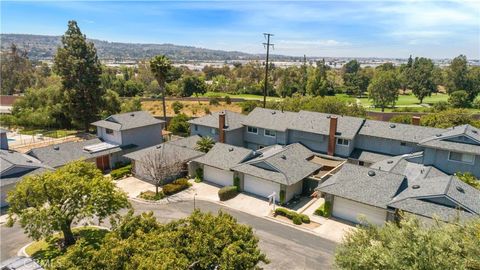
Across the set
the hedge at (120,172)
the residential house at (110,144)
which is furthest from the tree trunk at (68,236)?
the residential house at (110,144)

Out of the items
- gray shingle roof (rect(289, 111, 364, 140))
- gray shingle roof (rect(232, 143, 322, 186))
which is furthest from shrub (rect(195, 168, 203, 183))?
gray shingle roof (rect(289, 111, 364, 140))

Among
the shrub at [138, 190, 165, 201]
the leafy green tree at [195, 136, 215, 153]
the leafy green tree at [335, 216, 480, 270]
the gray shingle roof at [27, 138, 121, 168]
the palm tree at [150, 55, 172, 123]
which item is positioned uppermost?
the palm tree at [150, 55, 172, 123]

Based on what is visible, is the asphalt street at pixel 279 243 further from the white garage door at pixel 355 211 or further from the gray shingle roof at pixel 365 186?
the gray shingle roof at pixel 365 186

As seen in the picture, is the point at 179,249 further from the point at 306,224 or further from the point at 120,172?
the point at 120,172

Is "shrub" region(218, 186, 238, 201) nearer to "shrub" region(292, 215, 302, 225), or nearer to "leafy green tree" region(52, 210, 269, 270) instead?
"shrub" region(292, 215, 302, 225)

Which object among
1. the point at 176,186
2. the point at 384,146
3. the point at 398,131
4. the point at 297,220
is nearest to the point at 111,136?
the point at 176,186

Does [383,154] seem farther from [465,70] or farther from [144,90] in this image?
[465,70]
